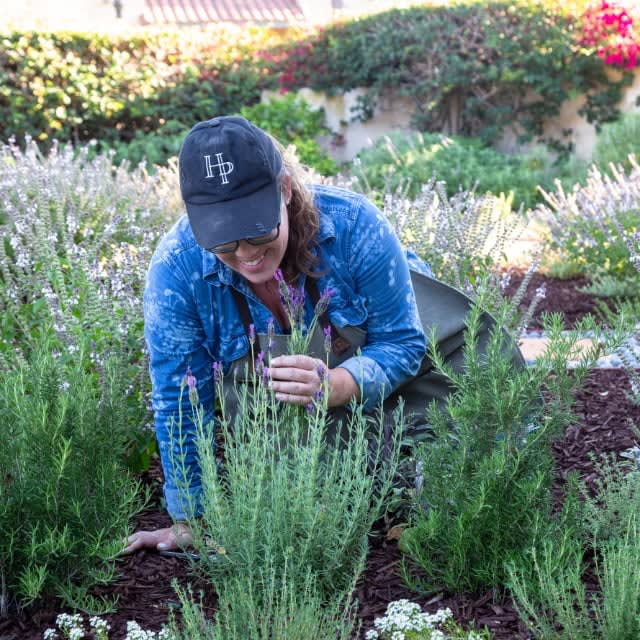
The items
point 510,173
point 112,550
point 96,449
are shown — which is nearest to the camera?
point 112,550

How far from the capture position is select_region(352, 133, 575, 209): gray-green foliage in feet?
30.8

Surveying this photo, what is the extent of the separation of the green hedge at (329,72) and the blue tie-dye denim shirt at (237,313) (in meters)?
9.71

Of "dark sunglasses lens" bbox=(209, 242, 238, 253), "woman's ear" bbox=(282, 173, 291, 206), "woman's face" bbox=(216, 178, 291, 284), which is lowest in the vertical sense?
"woman's face" bbox=(216, 178, 291, 284)

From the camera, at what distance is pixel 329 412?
277 centimetres

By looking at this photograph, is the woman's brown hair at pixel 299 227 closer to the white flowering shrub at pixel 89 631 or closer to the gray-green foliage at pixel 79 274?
the gray-green foliage at pixel 79 274

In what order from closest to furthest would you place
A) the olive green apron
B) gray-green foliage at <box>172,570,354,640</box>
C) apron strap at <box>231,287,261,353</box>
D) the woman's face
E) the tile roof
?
gray-green foliage at <box>172,570,354,640</box>, the woman's face, apron strap at <box>231,287,261,353</box>, the olive green apron, the tile roof

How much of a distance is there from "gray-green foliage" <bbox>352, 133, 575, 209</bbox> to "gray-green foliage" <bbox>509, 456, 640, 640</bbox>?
6.40 meters

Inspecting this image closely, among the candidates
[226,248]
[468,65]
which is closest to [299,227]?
[226,248]

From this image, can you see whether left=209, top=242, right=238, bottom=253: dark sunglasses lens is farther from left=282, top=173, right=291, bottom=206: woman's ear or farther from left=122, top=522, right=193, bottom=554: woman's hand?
left=122, top=522, right=193, bottom=554: woman's hand

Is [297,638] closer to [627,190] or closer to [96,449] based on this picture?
[96,449]

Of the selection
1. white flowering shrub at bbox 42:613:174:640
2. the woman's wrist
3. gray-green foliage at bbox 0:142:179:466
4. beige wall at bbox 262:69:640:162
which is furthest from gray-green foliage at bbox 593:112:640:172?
white flowering shrub at bbox 42:613:174:640

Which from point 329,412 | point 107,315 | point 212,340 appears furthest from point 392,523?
point 107,315

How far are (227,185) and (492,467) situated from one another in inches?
36.6

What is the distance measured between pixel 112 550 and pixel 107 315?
1.20 meters
